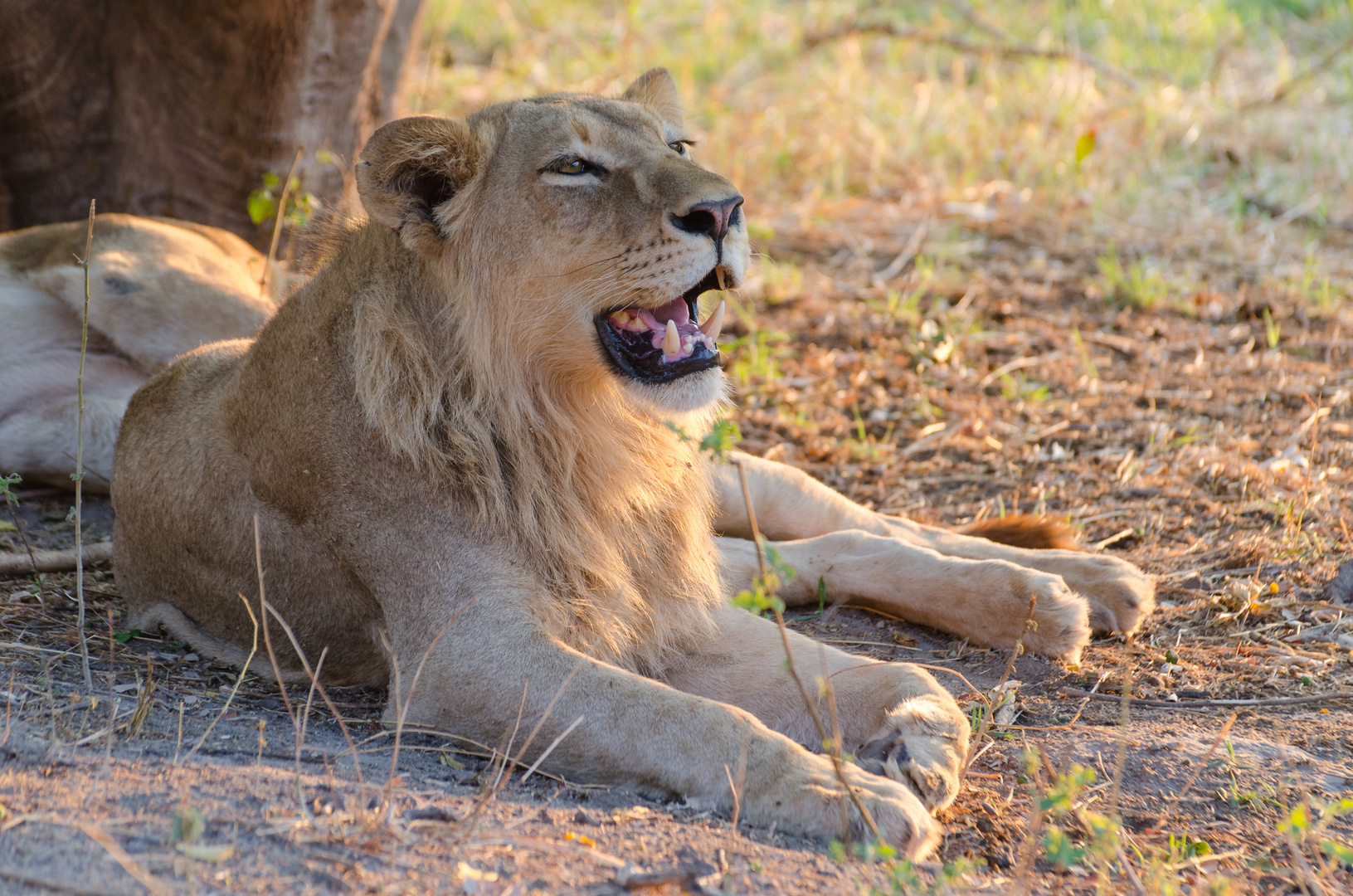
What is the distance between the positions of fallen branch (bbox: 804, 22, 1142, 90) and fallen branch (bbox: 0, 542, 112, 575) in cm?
641

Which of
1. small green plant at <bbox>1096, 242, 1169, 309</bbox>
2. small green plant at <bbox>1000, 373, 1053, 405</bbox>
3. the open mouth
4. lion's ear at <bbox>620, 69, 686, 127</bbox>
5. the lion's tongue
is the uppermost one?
lion's ear at <bbox>620, 69, 686, 127</bbox>

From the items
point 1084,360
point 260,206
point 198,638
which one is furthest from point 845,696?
point 260,206

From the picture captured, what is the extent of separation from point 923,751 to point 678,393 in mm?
917

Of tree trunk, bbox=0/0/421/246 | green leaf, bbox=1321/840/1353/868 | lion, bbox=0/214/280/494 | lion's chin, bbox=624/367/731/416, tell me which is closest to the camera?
green leaf, bbox=1321/840/1353/868

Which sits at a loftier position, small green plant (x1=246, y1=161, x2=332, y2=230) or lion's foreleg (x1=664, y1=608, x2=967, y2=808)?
small green plant (x1=246, y1=161, x2=332, y2=230)

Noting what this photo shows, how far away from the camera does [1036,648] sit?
126 inches

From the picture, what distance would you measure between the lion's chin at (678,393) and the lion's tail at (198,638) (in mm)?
1103

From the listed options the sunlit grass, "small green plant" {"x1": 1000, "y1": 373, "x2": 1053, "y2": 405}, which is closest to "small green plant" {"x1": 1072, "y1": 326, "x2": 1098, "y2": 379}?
"small green plant" {"x1": 1000, "y1": 373, "x2": 1053, "y2": 405}

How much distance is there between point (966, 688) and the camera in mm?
3051

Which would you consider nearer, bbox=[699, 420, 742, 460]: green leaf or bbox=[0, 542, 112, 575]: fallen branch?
bbox=[699, 420, 742, 460]: green leaf

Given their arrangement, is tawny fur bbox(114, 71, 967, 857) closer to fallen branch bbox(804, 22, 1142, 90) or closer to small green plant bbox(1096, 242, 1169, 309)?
small green plant bbox(1096, 242, 1169, 309)

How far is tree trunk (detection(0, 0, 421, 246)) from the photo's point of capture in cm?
483

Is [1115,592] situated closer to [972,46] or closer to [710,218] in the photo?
[710,218]

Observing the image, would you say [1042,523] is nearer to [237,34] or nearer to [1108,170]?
[237,34]
